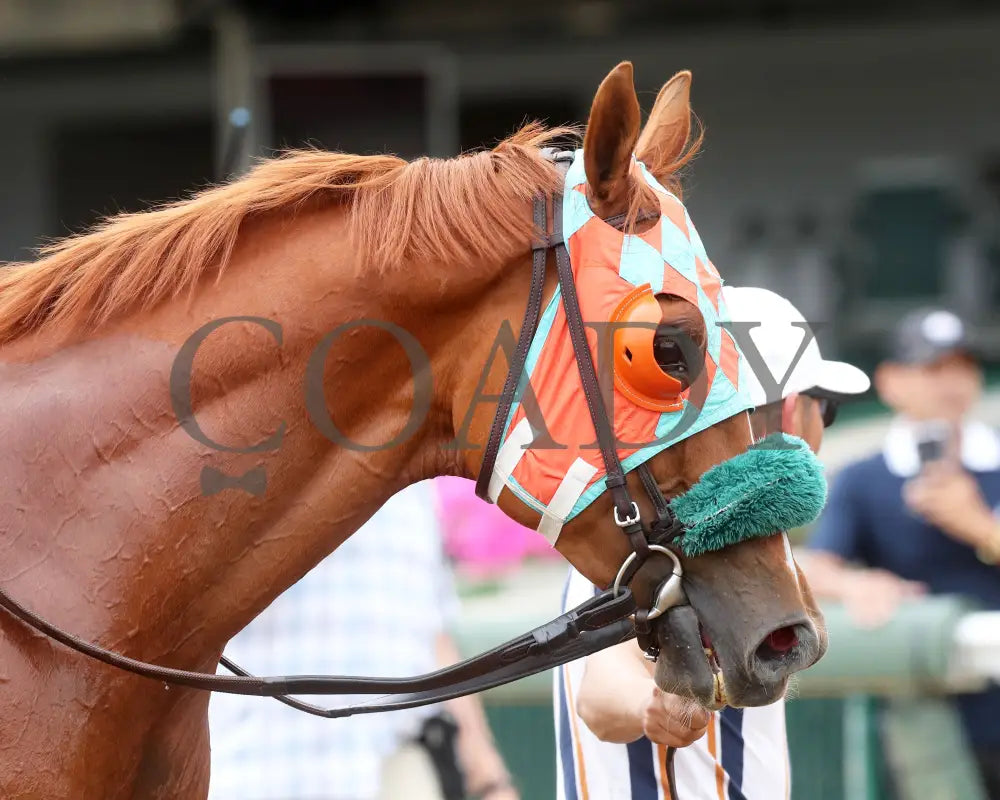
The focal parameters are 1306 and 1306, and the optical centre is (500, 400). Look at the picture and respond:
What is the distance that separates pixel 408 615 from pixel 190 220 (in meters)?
1.51

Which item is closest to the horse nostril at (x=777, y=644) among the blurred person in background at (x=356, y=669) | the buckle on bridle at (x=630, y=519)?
the buckle on bridle at (x=630, y=519)

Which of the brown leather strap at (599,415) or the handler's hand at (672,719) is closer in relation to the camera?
the brown leather strap at (599,415)

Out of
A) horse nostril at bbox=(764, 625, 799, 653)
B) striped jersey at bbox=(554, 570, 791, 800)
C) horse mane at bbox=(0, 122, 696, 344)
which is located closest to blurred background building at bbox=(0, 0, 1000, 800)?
Answer: striped jersey at bbox=(554, 570, 791, 800)

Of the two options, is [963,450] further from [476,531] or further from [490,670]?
[490,670]

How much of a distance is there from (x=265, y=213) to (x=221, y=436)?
38 cm

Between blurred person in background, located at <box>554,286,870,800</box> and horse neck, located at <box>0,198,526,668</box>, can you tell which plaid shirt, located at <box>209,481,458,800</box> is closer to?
blurred person in background, located at <box>554,286,870,800</box>

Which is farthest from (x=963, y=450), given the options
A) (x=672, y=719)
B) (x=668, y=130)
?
(x=672, y=719)

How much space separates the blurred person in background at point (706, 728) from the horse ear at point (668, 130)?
327mm

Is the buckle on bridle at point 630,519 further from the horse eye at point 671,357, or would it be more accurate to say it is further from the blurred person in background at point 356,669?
the blurred person in background at point 356,669

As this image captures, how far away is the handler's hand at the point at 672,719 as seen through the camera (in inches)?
82.4

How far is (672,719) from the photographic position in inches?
84.4

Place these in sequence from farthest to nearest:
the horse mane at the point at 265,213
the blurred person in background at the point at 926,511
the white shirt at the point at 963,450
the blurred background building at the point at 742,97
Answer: the blurred background building at the point at 742,97 < the white shirt at the point at 963,450 < the blurred person in background at the point at 926,511 < the horse mane at the point at 265,213

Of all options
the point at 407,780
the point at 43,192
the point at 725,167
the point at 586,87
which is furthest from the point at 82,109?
the point at 407,780

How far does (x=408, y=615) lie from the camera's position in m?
3.31
